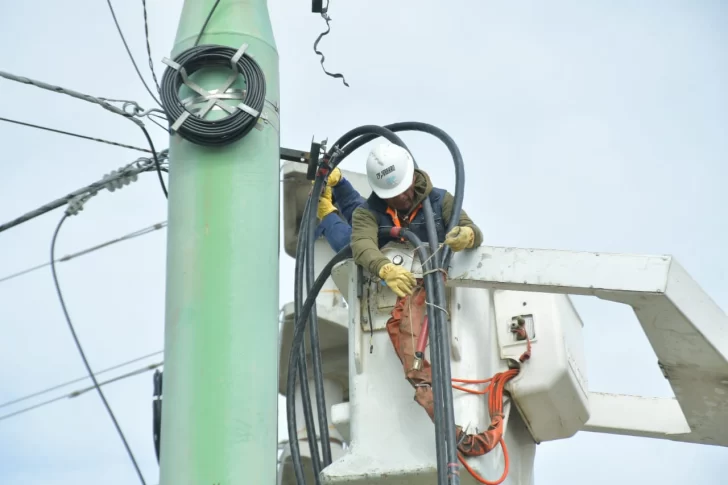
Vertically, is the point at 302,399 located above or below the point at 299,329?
below

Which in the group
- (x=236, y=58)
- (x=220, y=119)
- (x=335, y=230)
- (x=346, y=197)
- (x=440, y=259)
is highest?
(x=236, y=58)

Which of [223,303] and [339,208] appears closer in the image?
[223,303]

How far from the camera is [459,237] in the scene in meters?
8.12

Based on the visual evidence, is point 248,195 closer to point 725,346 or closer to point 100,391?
point 100,391

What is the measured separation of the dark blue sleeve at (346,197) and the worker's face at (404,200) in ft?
5.99

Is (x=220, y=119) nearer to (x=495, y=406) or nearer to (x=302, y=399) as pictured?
(x=302, y=399)

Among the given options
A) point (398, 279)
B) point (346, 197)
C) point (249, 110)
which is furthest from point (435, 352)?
point (346, 197)

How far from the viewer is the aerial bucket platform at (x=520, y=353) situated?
8070 mm

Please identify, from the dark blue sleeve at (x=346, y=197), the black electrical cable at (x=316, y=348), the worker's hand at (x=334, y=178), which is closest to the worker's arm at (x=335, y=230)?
the dark blue sleeve at (x=346, y=197)

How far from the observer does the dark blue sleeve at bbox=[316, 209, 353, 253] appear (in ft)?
34.5

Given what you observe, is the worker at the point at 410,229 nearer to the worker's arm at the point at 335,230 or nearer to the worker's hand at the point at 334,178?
the worker's hand at the point at 334,178

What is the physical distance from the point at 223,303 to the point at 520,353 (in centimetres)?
236

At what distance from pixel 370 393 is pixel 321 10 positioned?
267 cm

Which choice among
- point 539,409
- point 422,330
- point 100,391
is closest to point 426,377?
point 422,330
